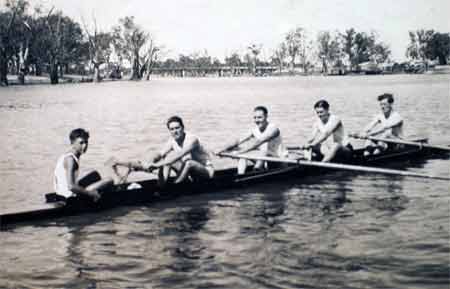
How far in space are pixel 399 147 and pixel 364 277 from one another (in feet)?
29.9

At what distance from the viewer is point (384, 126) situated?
1491cm

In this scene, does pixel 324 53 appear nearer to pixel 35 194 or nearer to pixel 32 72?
pixel 32 72

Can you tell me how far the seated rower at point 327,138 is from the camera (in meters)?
12.9

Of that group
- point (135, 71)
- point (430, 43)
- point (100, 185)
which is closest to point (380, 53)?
point (135, 71)

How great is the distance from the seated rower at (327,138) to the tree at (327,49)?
422ft

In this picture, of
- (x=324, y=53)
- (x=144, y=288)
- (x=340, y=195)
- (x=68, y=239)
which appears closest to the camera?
(x=144, y=288)

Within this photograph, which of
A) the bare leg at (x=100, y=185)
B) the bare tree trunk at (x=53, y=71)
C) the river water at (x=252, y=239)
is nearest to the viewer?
the river water at (x=252, y=239)

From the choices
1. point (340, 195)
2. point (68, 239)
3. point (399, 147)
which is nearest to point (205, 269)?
point (68, 239)

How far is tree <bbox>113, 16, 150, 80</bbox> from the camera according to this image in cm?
10831

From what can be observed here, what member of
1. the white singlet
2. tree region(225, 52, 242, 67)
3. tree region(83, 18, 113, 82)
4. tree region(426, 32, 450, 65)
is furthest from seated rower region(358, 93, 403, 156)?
tree region(225, 52, 242, 67)

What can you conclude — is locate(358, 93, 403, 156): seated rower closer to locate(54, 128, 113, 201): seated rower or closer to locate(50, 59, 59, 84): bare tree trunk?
locate(54, 128, 113, 201): seated rower

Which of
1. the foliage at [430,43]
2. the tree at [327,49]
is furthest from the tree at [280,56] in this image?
the foliage at [430,43]

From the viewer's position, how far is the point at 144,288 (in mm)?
6855

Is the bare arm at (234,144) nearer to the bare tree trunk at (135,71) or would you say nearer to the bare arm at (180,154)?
the bare arm at (180,154)
